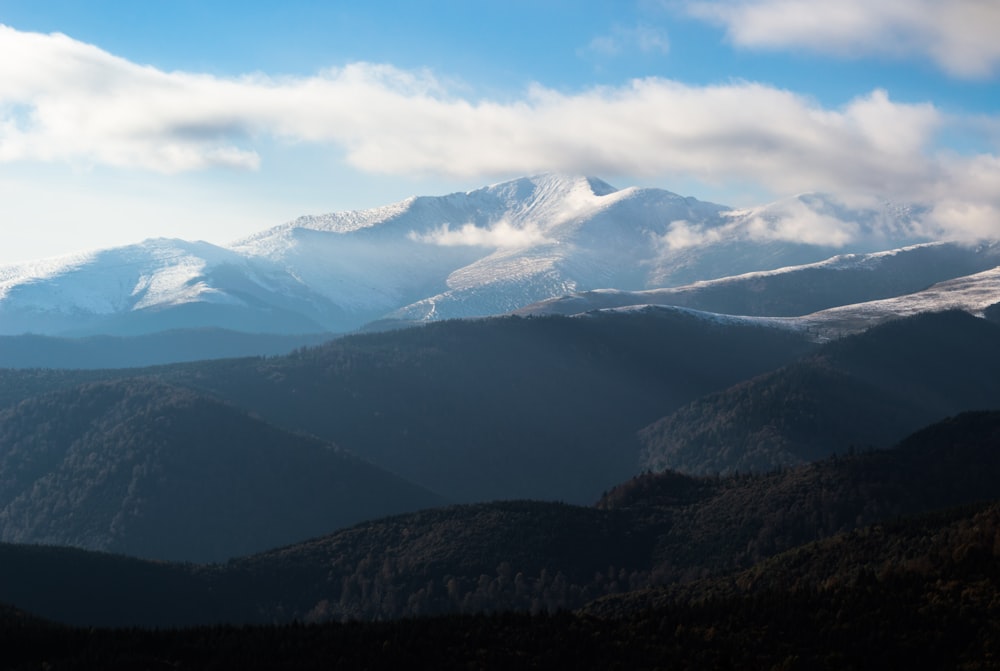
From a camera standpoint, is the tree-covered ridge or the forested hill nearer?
the tree-covered ridge

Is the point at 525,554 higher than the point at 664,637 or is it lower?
lower

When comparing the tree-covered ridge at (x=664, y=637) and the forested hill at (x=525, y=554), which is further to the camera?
the forested hill at (x=525, y=554)

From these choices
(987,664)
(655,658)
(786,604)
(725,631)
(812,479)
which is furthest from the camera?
(812,479)

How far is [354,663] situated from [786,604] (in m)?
34.9

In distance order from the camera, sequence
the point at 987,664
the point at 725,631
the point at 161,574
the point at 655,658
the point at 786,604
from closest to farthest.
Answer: the point at 987,664, the point at 655,658, the point at 725,631, the point at 786,604, the point at 161,574

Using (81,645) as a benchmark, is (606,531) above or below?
below

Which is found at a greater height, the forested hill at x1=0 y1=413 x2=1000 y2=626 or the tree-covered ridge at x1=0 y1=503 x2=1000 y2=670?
the tree-covered ridge at x1=0 y1=503 x2=1000 y2=670

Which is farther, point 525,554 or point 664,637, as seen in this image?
point 525,554

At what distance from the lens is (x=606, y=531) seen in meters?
181

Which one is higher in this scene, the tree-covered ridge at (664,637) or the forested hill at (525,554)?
→ the tree-covered ridge at (664,637)

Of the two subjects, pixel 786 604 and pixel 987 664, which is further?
pixel 786 604

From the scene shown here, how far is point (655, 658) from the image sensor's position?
7788 cm

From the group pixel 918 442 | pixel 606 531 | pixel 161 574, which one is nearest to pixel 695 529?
pixel 606 531

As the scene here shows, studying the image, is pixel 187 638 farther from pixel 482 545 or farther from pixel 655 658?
pixel 482 545
